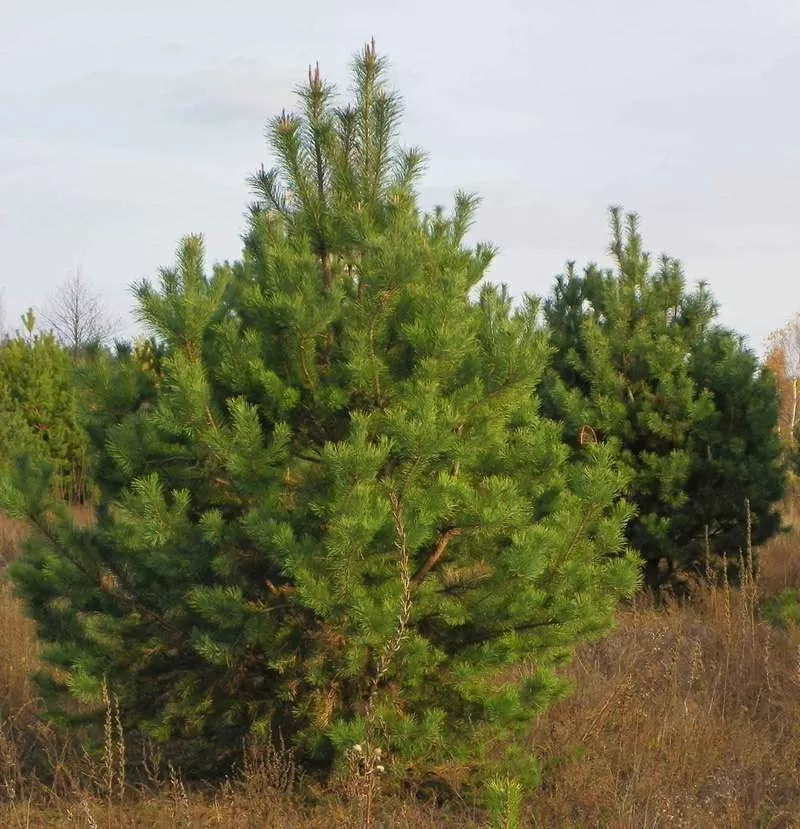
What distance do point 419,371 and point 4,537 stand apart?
922 cm

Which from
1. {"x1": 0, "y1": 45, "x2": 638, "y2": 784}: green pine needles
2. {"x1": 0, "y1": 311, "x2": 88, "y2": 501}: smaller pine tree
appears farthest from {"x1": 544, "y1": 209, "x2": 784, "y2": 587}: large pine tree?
{"x1": 0, "y1": 311, "x2": 88, "y2": 501}: smaller pine tree

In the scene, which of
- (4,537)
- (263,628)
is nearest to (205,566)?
(263,628)

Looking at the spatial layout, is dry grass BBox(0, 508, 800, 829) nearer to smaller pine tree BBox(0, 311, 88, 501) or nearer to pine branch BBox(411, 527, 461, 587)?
pine branch BBox(411, 527, 461, 587)

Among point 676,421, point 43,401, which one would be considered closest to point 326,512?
point 676,421

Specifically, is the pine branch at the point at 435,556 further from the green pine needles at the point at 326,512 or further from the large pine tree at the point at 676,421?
the large pine tree at the point at 676,421

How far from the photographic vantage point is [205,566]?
4.06 m

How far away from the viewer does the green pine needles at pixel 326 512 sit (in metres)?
3.92

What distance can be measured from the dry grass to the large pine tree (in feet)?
4.88

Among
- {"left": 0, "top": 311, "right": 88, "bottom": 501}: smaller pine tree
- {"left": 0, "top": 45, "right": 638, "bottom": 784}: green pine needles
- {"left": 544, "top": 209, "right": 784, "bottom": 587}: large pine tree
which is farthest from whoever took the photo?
{"left": 0, "top": 311, "right": 88, "bottom": 501}: smaller pine tree

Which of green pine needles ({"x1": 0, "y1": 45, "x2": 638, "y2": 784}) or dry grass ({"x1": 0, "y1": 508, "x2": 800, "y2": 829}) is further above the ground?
green pine needles ({"x1": 0, "y1": 45, "x2": 638, "y2": 784})

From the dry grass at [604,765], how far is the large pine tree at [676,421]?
1486 mm

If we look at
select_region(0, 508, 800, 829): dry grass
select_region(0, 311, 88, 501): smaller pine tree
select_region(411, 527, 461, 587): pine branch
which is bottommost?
select_region(0, 508, 800, 829): dry grass

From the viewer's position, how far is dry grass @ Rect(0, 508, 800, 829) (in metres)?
4.07

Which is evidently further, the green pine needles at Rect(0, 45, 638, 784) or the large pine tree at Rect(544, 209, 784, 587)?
the large pine tree at Rect(544, 209, 784, 587)
